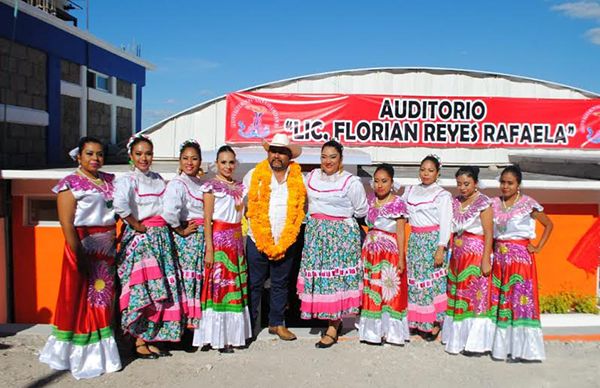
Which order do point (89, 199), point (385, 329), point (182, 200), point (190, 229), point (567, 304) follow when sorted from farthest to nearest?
point (567, 304), point (385, 329), point (190, 229), point (182, 200), point (89, 199)

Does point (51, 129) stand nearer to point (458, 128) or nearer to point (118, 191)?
point (118, 191)

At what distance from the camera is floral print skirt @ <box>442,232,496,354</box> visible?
4.54 m

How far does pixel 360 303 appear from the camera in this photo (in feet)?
15.7

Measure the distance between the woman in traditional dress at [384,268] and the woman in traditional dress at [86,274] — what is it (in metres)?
2.21

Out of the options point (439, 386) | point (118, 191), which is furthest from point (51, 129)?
point (439, 386)

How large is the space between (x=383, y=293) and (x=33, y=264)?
13.7ft

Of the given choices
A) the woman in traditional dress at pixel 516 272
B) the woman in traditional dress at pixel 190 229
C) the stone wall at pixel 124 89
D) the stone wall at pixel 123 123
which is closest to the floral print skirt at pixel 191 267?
the woman in traditional dress at pixel 190 229

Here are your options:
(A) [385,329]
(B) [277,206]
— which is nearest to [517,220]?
(A) [385,329]

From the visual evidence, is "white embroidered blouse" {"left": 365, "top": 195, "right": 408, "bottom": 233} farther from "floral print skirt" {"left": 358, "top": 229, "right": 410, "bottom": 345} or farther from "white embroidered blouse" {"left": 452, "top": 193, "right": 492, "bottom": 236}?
"white embroidered blouse" {"left": 452, "top": 193, "right": 492, "bottom": 236}

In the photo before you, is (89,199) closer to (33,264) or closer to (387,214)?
(387,214)

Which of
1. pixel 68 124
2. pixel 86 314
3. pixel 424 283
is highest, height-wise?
pixel 68 124

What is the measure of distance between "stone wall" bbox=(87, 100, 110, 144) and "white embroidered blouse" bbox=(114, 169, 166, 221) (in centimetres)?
847

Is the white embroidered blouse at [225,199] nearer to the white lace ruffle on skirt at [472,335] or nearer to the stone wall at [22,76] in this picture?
the white lace ruffle on skirt at [472,335]

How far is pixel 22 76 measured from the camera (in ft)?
28.9
